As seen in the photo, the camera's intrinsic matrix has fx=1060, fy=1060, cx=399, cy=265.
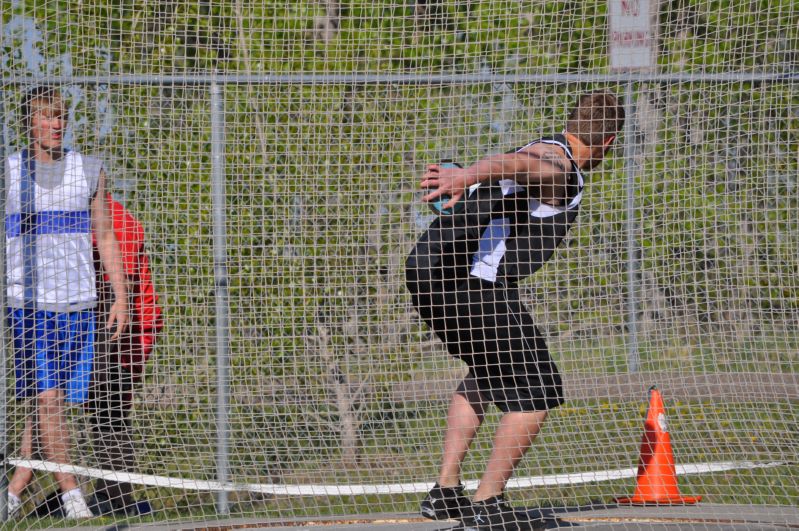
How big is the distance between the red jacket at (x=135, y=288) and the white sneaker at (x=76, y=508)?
668 millimetres

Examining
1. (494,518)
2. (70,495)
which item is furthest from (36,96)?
(494,518)

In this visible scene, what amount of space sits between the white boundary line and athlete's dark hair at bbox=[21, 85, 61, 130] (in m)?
1.60

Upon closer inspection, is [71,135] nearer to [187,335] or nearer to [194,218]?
[194,218]

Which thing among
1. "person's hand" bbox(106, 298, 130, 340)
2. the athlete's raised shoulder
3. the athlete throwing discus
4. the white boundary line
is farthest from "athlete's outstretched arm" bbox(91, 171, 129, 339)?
the athlete's raised shoulder

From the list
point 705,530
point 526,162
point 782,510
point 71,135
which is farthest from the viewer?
point 71,135

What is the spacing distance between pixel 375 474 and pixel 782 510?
1.99 m

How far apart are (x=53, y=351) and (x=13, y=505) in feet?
2.46

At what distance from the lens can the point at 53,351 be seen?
502cm

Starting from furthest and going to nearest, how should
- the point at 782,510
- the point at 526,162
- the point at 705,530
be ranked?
1. the point at 782,510
2. the point at 705,530
3. the point at 526,162

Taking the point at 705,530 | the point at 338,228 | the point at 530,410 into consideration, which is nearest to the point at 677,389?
the point at 705,530

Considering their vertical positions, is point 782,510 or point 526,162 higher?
point 526,162

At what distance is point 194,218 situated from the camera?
5.45 meters

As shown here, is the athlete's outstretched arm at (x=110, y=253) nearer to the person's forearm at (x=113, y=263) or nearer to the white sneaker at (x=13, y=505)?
the person's forearm at (x=113, y=263)

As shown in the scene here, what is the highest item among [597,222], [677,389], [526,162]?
[526,162]
